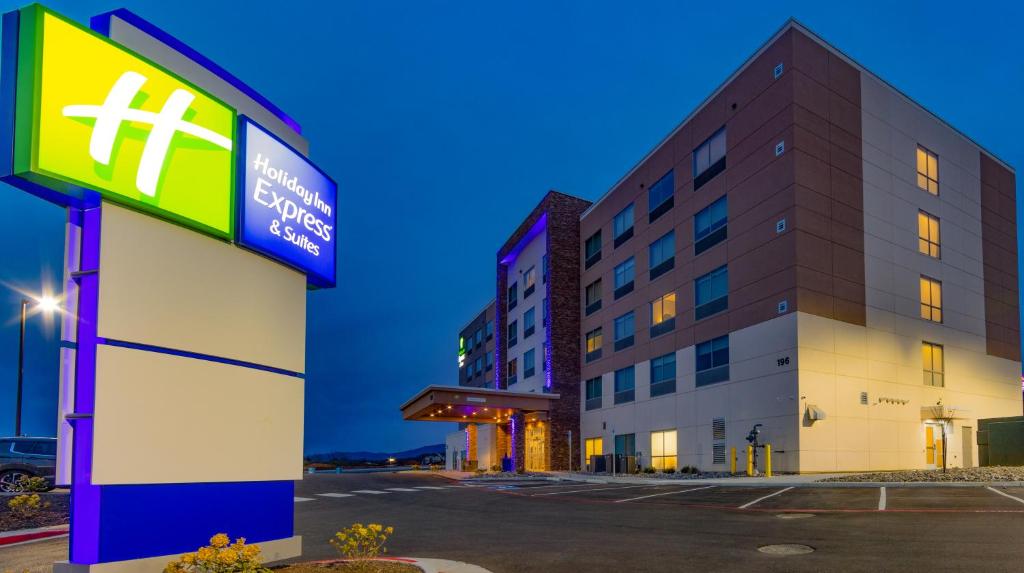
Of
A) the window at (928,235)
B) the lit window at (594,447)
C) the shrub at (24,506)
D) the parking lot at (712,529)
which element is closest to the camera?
the parking lot at (712,529)

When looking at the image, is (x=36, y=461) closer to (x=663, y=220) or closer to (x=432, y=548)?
(x=432, y=548)

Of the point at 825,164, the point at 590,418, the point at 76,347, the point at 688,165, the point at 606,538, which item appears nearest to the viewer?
the point at 76,347

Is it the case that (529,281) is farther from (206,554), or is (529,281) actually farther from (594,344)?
(206,554)

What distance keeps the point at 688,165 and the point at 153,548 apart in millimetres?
35115

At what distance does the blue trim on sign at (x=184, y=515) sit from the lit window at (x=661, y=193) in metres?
34.2

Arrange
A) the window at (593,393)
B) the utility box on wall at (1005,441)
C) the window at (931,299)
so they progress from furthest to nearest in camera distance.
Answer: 1. the window at (593,393)
2. the window at (931,299)
3. the utility box on wall at (1005,441)

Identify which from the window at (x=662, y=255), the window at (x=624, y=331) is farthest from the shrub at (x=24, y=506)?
the window at (x=624, y=331)

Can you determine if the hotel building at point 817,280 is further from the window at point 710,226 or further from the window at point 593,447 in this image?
the window at point 593,447

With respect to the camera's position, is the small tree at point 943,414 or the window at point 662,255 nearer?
the small tree at point 943,414

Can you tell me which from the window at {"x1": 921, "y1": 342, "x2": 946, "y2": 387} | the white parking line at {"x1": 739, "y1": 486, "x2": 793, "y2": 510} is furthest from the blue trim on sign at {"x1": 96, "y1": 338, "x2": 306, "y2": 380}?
the window at {"x1": 921, "y1": 342, "x2": 946, "y2": 387}

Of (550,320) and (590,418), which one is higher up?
(550,320)

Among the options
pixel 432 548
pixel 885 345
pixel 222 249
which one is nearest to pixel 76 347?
pixel 222 249

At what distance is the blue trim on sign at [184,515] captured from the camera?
23.2ft

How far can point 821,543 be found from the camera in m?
11.3
